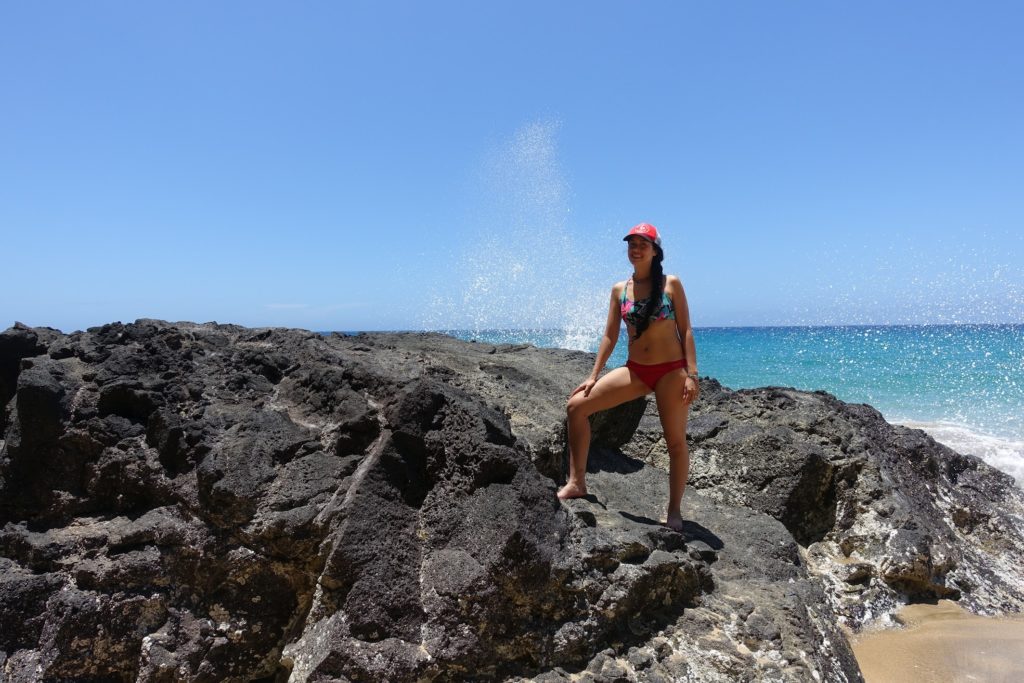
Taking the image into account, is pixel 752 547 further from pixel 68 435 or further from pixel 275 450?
pixel 68 435

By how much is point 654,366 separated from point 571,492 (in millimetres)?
751

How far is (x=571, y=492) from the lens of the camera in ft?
11.2

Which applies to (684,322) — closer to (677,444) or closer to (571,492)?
(677,444)

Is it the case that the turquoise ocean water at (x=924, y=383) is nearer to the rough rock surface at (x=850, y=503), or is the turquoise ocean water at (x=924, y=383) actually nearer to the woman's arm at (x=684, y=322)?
the rough rock surface at (x=850, y=503)

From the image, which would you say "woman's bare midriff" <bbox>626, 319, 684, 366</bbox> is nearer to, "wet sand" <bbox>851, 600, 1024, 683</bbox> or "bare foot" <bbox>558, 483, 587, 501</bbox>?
"bare foot" <bbox>558, 483, 587, 501</bbox>

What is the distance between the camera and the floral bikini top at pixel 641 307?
3561 millimetres

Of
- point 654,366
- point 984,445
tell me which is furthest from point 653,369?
point 984,445

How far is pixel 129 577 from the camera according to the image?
2.73 m

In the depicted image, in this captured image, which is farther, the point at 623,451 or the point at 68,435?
the point at 623,451

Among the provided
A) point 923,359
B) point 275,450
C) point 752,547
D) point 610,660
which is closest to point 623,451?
point 752,547

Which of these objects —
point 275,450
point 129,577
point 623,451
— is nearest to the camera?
point 129,577

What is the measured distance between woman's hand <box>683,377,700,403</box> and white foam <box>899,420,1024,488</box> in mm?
7107

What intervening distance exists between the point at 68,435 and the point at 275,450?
942 mm

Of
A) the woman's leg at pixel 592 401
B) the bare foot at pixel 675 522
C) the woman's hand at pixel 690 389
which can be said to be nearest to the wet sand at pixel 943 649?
the bare foot at pixel 675 522
